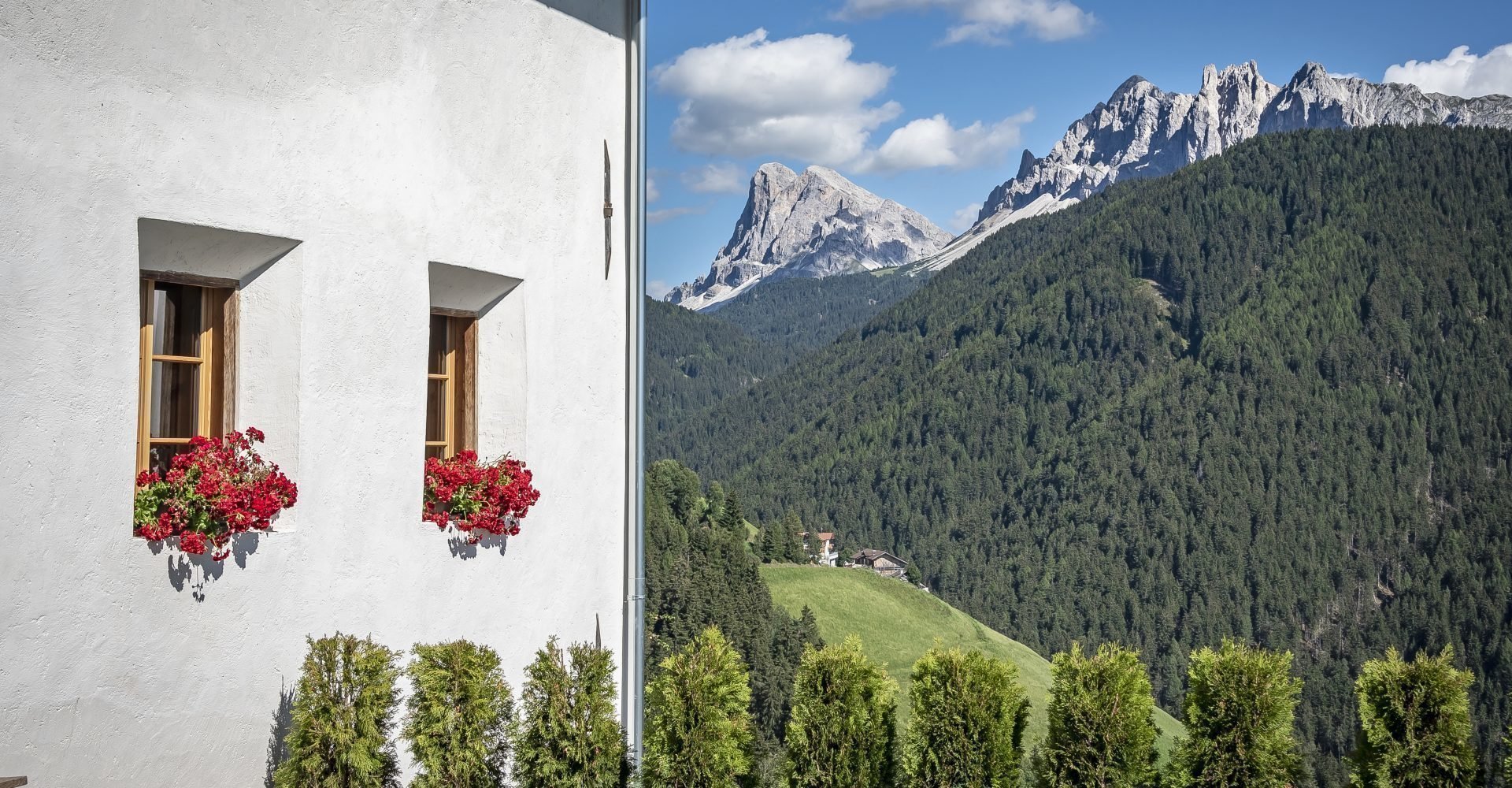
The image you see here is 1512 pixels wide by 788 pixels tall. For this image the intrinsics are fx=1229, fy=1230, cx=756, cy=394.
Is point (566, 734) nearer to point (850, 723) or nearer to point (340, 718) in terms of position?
point (340, 718)

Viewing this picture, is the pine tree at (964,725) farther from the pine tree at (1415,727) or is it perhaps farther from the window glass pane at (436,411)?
the window glass pane at (436,411)

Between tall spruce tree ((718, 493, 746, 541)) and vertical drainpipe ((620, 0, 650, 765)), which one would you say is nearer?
vertical drainpipe ((620, 0, 650, 765))

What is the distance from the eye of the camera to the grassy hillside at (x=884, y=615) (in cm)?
7650

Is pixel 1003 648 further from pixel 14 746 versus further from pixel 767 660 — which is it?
pixel 14 746

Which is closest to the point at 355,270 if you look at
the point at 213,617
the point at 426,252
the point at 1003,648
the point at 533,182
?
the point at 426,252

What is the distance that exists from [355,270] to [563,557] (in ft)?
6.64

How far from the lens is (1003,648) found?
84.8 meters

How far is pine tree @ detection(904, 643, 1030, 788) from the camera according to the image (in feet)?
19.6

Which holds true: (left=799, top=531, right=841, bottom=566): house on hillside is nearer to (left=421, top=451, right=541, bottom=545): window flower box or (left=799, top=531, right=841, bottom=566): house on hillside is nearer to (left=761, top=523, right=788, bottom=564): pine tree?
(left=761, top=523, right=788, bottom=564): pine tree

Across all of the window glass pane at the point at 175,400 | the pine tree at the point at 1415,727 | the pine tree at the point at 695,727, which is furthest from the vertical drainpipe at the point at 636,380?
the pine tree at the point at 1415,727

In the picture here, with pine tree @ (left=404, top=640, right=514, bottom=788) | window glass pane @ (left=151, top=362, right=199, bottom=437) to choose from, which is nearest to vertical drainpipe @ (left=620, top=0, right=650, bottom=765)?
pine tree @ (left=404, top=640, right=514, bottom=788)

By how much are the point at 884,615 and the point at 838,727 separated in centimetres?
7760

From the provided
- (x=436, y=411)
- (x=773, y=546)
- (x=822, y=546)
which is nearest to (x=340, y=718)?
(x=436, y=411)

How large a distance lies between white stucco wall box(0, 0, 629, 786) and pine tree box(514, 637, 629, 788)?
680 millimetres
